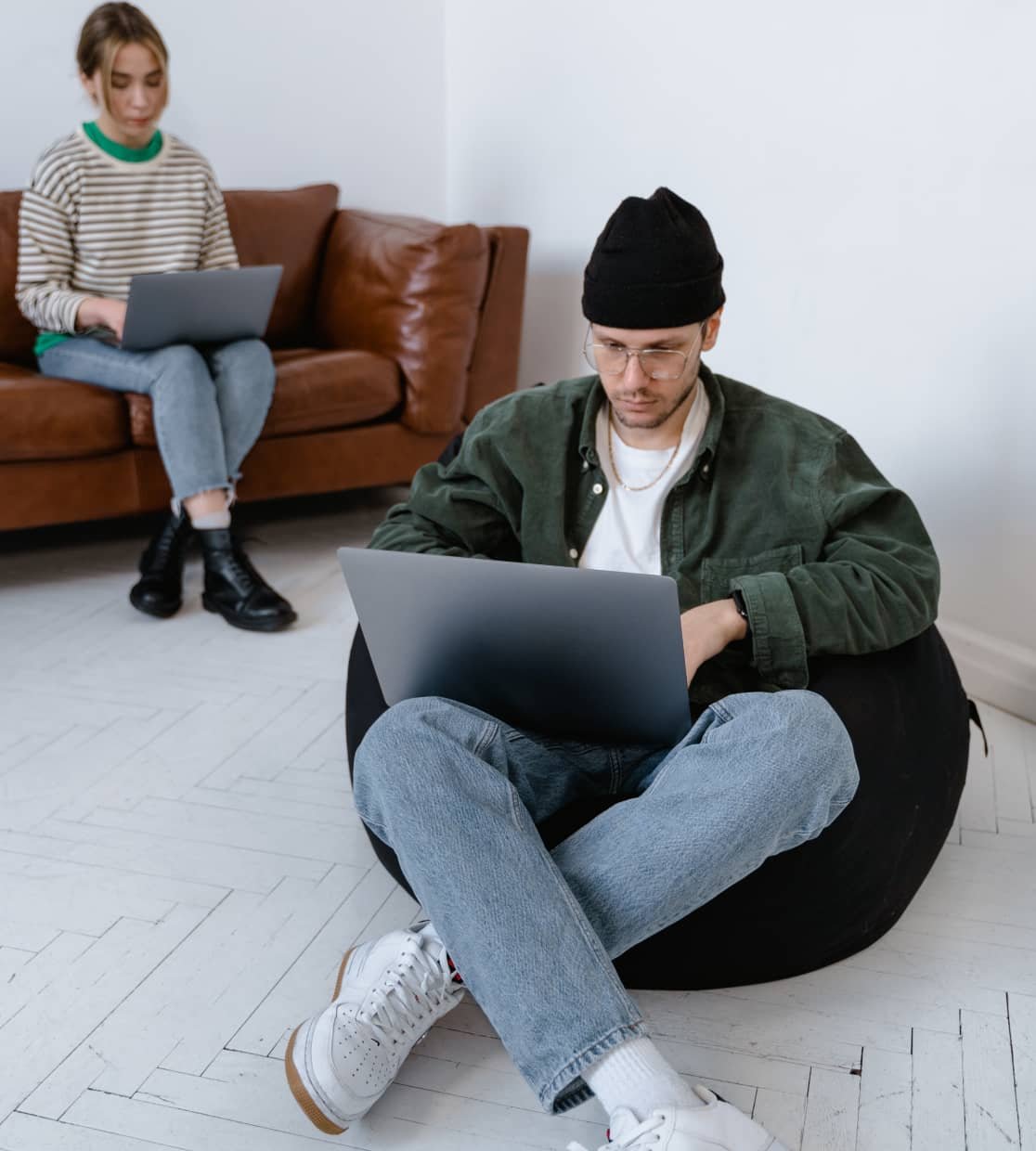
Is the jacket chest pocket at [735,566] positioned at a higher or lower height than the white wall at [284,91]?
lower

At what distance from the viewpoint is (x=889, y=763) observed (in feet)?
5.46

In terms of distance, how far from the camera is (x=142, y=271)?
3232 mm

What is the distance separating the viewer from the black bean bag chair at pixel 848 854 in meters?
1.56

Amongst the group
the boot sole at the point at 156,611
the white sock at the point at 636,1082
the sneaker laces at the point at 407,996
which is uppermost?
the white sock at the point at 636,1082

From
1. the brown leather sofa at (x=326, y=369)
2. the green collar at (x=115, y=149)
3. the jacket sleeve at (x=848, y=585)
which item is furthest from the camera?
the green collar at (x=115, y=149)

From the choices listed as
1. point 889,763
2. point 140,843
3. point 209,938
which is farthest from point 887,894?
point 140,843

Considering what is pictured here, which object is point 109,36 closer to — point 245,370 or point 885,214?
point 245,370

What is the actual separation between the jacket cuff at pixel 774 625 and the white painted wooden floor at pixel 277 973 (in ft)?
1.32

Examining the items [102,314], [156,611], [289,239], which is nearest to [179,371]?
[102,314]

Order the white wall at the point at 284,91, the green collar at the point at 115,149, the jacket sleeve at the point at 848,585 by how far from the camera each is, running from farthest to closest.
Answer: the white wall at the point at 284,91
the green collar at the point at 115,149
the jacket sleeve at the point at 848,585

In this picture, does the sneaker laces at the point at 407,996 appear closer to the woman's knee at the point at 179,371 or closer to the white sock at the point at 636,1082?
the white sock at the point at 636,1082

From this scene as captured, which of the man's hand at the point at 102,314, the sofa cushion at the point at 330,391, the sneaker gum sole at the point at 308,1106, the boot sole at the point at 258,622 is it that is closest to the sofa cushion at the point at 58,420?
the man's hand at the point at 102,314

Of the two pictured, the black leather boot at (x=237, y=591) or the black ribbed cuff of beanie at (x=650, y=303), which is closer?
the black ribbed cuff of beanie at (x=650, y=303)

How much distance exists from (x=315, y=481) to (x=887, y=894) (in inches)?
83.4
